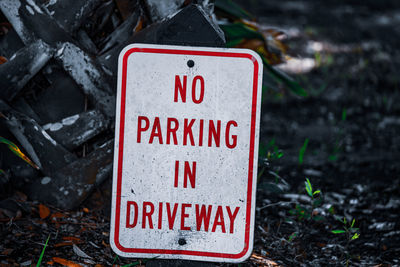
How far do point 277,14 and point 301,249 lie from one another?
711 cm

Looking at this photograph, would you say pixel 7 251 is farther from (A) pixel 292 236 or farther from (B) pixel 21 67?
(A) pixel 292 236

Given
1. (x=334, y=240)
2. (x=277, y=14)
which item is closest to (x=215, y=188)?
(x=334, y=240)

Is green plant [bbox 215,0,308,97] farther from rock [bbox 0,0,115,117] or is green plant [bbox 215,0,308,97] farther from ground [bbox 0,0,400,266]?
rock [bbox 0,0,115,117]

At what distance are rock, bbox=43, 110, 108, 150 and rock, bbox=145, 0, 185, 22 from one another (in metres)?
0.50

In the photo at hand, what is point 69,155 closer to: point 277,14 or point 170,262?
point 170,262

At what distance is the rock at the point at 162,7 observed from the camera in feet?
7.11

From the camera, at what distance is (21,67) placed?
215cm

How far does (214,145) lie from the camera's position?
67.9 inches


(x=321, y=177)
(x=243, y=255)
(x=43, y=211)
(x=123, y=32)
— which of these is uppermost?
(x=123, y=32)

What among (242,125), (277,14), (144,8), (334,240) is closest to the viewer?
(242,125)

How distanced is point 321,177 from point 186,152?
6.71ft

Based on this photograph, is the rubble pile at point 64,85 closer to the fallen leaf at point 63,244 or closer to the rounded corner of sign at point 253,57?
the fallen leaf at point 63,244

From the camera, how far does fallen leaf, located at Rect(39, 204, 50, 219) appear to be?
2.21 metres

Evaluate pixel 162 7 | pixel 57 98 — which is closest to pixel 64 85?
pixel 57 98
